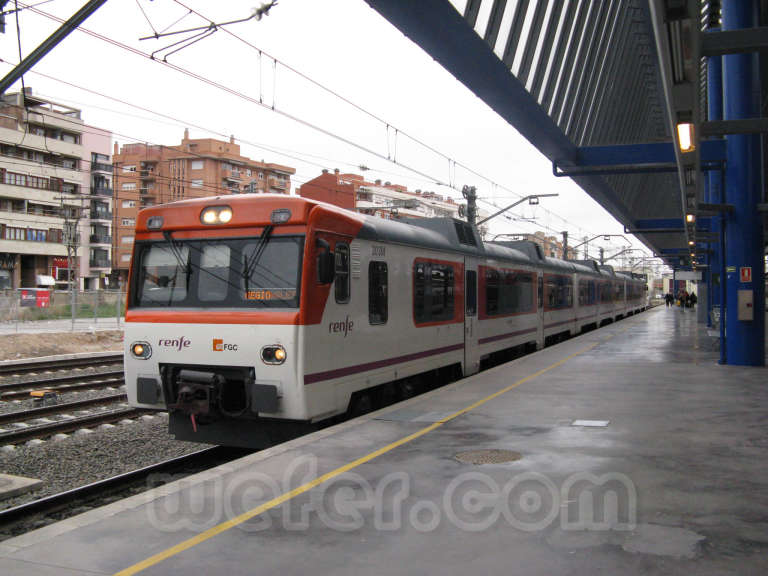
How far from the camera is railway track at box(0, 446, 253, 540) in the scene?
6105mm

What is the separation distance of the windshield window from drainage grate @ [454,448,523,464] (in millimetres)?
2441

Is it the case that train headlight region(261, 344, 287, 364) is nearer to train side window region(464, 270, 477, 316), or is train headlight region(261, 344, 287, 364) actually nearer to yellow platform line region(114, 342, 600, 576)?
yellow platform line region(114, 342, 600, 576)

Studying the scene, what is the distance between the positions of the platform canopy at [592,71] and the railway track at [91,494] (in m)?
5.82

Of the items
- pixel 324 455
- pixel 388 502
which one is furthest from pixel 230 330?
pixel 388 502

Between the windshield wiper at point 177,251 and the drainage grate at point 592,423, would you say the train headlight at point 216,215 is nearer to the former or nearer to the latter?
the windshield wiper at point 177,251

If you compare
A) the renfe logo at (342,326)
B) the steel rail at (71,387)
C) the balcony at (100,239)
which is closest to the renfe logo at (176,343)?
the renfe logo at (342,326)

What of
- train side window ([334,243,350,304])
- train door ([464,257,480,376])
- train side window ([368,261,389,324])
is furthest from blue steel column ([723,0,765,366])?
train side window ([334,243,350,304])

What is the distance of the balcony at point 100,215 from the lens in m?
62.7

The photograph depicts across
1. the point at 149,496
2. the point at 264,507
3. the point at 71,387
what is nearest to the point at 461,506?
the point at 264,507

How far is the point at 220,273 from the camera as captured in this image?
802 cm

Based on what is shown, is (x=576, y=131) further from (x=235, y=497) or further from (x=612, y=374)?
A: (x=235, y=497)

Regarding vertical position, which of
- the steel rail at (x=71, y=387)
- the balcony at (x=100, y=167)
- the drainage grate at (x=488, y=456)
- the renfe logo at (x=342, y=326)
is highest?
the balcony at (x=100, y=167)

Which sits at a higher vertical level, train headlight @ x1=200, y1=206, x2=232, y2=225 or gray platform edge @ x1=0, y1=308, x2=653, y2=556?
train headlight @ x1=200, y1=206, x2=232, y2=225

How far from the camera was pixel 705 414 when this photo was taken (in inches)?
344
